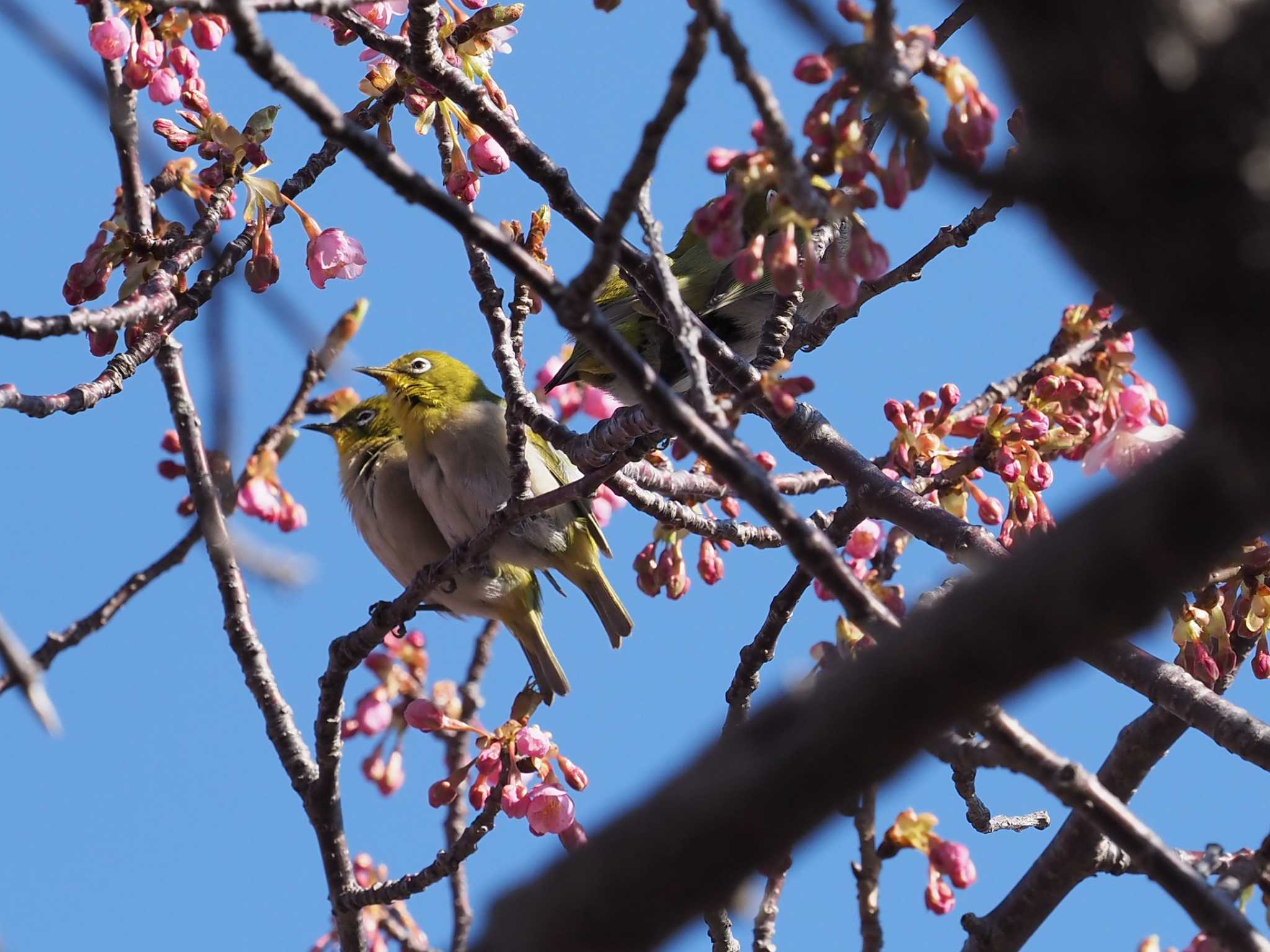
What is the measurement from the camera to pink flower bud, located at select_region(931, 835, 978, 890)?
2.90 metres

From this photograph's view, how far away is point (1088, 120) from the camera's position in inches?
42.5

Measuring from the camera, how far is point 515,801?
4.05m

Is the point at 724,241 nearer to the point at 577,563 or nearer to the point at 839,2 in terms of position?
the point at 839,2

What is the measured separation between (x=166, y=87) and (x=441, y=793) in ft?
7.42

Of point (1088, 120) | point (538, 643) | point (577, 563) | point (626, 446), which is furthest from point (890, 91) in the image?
point (538, 643)

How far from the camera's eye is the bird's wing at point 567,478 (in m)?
6.42

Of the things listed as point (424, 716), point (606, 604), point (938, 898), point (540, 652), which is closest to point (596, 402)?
point (606, 604)

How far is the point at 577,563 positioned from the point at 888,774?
535 centimetres

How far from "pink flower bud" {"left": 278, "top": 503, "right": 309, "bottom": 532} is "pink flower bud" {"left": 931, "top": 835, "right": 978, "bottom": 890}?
2775 mm

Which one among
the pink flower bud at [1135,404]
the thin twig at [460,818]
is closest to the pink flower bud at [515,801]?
the thin twig at [460,818]

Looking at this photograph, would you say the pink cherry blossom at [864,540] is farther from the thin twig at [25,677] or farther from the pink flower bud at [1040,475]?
the thin twig at [25,677]

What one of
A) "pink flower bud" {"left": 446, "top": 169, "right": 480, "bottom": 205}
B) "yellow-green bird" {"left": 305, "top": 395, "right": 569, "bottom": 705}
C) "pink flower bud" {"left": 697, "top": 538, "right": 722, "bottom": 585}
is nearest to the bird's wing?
"yellow-green bird" {"left": 305, "top": 395, "right": 569, "bottom": 705}

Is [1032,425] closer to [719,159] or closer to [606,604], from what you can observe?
[719,159]

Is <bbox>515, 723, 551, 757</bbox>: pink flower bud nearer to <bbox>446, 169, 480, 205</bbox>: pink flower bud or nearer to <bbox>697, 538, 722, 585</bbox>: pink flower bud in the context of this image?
<bbox>697, 538, 722, 585</bbox>: pink flower bud
